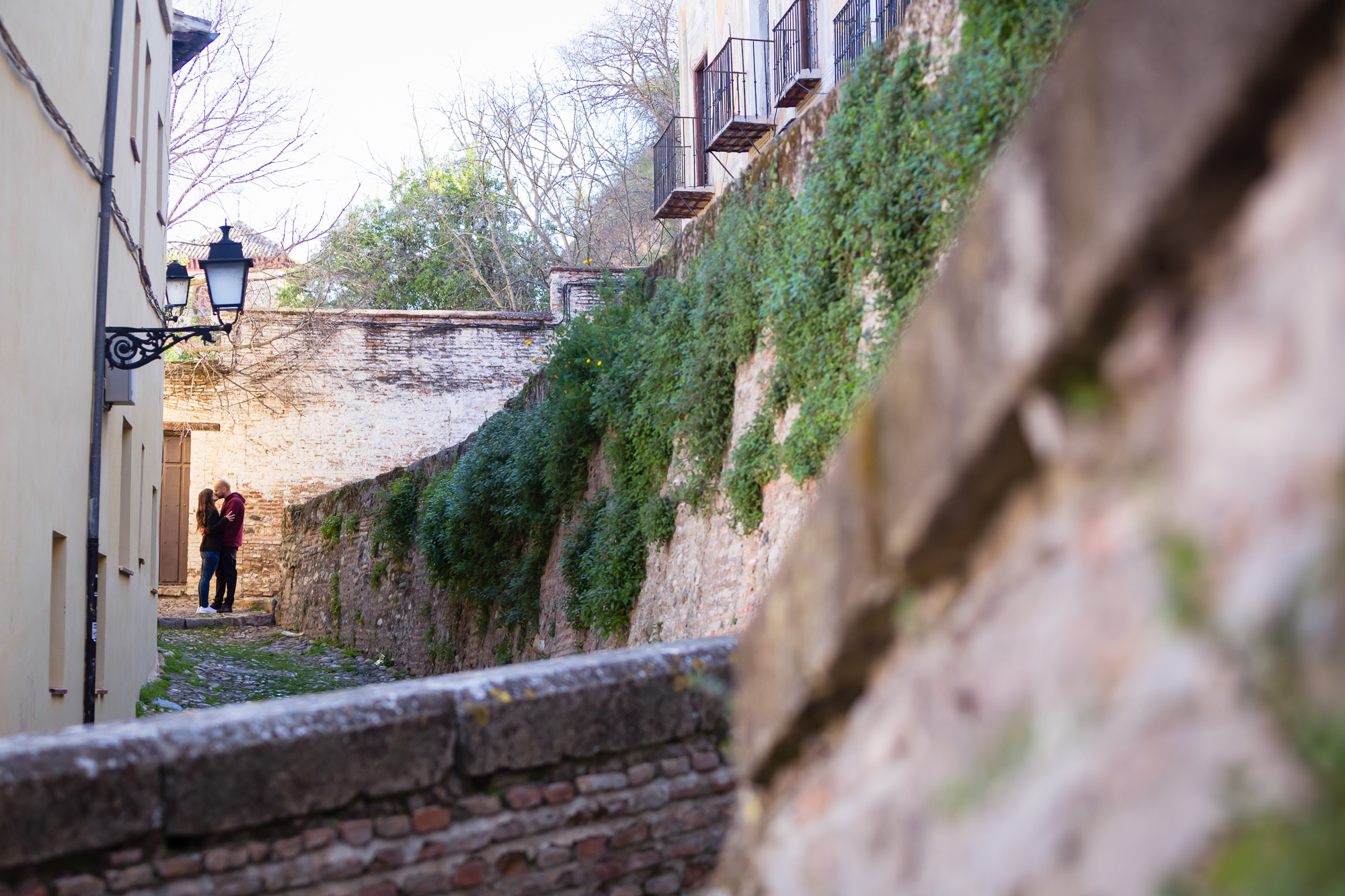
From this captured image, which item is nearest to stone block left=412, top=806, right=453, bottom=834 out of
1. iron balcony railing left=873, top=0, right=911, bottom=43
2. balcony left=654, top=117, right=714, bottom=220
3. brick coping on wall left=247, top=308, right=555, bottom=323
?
iron balcony railing left=873, top=0, right=911, bottom=43

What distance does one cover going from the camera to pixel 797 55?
13.5 meters

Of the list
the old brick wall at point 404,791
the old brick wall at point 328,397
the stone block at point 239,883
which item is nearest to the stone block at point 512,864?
the old brick wall at point 404,791

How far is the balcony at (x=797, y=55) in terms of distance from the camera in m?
12.9

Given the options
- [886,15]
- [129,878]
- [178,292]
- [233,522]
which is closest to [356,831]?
[129,878]

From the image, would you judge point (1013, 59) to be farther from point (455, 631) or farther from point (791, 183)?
point (455, 631)

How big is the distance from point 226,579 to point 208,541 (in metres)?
0.79

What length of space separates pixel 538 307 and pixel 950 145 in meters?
22.7

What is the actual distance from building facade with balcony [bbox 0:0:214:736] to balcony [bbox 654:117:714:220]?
7136mm

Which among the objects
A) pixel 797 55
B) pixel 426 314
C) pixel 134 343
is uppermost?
pixel 797 55

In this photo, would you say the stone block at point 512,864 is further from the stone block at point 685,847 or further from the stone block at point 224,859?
the stone block at point 224,859

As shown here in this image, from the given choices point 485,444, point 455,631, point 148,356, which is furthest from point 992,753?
point 455,631

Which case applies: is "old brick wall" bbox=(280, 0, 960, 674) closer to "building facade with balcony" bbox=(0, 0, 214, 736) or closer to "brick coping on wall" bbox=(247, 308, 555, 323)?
"building facade with balcony" bbox=(0, 0, 214, 736)

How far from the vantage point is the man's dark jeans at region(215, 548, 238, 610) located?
18281 millimetres

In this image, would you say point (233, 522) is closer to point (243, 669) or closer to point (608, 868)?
point (243, 669)
